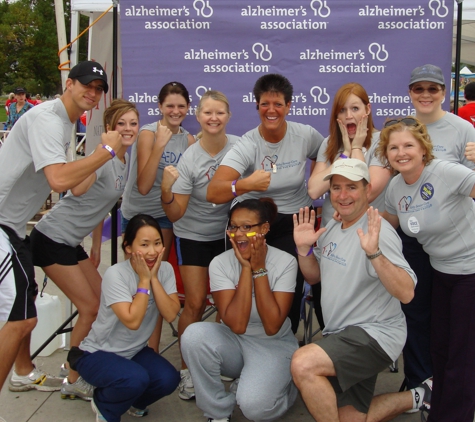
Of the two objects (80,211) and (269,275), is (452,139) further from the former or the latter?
(80,211)

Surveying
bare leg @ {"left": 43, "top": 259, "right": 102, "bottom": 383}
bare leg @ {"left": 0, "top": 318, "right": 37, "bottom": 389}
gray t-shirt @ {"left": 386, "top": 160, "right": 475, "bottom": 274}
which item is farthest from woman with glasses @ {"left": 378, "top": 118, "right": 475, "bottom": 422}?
bare leg @ {"left": 0, "top": 318, "right": 37, "bottom": 389}

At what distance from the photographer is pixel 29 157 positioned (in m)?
2.77

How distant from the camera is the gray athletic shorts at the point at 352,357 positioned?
245cm

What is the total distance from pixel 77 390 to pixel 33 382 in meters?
0.35

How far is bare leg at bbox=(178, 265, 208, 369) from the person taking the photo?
10.8 feet

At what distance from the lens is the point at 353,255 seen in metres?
2.53

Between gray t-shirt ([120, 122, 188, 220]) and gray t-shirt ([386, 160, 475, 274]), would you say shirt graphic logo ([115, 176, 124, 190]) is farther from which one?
gray t-shirt ([386, 160, 475, 274])

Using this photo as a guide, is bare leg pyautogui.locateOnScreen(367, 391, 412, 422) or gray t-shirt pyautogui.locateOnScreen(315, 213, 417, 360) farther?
bare leg pyautogui.locateOnScreen(367, 391, 412, 422)

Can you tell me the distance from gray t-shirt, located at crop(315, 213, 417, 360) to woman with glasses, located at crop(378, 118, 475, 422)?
8.0 inches

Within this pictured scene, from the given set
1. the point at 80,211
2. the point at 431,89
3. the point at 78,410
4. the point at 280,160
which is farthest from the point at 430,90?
the point at 78,410

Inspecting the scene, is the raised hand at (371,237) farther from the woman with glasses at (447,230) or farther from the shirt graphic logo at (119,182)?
the shirt graphic logo at (119,182)

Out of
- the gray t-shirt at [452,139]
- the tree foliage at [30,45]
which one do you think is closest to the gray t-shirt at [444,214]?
the gray t-shirt at [452,139]

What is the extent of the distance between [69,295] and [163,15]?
79.2 inches

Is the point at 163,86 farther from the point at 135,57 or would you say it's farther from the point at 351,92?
the point at 351,92
